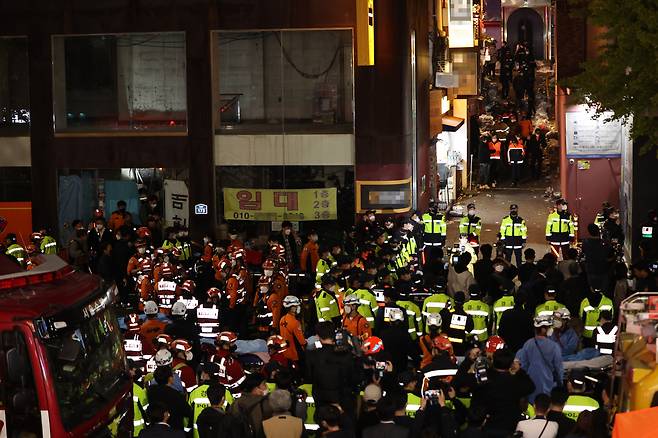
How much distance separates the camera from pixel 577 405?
42.7 feet

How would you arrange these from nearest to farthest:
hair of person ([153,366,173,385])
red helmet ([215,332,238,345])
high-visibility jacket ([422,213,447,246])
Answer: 1. hair of person ([153,366,173,385])
2. red helmet ([215,332,238,345])
3. high-visibility jacket ([422,213,447,246])

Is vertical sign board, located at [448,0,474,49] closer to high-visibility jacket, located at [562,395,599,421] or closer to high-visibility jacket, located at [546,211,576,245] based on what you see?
high-visibility jacket, located at [546,211,576,245]

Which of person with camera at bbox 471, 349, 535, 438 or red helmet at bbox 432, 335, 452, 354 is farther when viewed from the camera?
red helmet at bbox 432, 335, 452, 354

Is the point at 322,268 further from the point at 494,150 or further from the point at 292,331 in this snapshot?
the point at 494,150

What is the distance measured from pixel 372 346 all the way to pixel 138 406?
3.11 m

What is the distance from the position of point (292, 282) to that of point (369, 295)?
5876 millimetres

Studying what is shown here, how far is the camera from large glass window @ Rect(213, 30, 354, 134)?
99.3 ft

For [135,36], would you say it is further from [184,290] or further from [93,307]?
[93,307]

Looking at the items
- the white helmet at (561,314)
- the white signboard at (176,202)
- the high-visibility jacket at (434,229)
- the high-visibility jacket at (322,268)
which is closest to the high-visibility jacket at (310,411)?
the white helmet at (561,314)

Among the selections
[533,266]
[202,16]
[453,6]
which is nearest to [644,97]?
[533,266]

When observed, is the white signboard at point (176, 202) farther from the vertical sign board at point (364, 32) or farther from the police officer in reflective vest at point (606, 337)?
the police officer in reflective vest at point (606, 337)

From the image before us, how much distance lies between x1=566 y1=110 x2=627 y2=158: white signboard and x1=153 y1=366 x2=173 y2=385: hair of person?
17603 millimetres

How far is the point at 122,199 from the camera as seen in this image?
30.8 metres

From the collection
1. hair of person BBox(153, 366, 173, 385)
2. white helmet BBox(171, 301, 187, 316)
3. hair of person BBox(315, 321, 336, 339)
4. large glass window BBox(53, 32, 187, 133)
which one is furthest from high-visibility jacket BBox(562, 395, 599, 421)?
large glass window BBox(53, 32, 187, 133)
